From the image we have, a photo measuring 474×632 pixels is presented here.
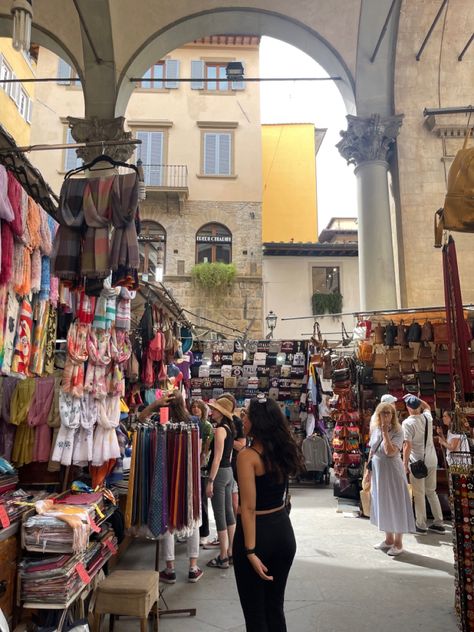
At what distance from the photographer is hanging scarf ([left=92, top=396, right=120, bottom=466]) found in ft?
13.9

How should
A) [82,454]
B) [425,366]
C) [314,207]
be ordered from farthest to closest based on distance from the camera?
[314,207], [425,366], [82,454]

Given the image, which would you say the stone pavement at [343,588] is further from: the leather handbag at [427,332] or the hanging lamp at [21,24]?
the hanging lamp at [21,24]

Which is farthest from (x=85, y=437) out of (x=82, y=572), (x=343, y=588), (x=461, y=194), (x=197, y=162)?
(x=197, y=162)

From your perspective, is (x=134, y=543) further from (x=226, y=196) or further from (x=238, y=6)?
(x=226, y=196)

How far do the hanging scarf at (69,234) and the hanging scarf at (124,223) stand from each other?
9.8 inches

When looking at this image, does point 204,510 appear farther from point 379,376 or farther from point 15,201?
point 15,201

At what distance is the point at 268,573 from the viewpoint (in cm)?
270

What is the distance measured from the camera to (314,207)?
21406 millimetres

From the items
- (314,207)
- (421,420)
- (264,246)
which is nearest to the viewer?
(421,420)

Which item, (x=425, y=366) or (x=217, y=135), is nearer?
(x=425, y=366)

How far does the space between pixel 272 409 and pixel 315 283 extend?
1522 cm

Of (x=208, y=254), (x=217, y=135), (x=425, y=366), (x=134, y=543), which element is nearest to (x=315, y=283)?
(x=208, y=254)

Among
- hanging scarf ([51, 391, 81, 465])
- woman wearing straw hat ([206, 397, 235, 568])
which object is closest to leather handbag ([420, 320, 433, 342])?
woman wearing straw hat ([206, 397, 235, 568])

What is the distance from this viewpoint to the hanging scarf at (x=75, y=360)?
4066 mm
